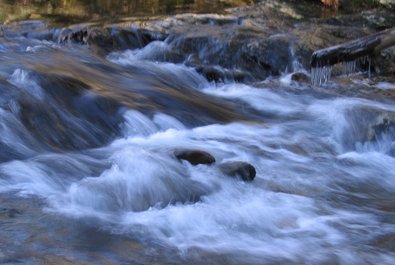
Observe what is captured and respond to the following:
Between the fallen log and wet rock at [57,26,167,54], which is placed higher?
the fallen log

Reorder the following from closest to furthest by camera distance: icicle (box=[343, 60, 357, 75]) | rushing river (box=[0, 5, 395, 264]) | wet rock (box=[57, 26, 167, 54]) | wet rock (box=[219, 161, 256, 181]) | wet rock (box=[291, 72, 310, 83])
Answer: rushing river (box=[0, 5, 395, 264]) < wet rock (box=[219, 161, 256, 181]) < wet rock (box=[291, 72, 310, 83]) < icicle (box=[343, 60, 357, 75]) < wet rock (box=[57, 26, 167, 54])

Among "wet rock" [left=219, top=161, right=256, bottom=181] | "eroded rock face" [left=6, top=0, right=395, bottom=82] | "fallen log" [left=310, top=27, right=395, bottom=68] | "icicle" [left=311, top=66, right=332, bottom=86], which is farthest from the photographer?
"eroded rock face" [left=6, top=0, right=395, bottom=82]

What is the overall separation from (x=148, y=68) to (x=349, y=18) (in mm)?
6199

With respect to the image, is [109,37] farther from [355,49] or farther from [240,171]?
[240,171]

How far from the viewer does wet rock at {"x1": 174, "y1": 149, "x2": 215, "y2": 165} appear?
478 cm

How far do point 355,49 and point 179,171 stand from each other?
3.78m

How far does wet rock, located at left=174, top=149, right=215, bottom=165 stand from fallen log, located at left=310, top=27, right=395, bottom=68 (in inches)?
127

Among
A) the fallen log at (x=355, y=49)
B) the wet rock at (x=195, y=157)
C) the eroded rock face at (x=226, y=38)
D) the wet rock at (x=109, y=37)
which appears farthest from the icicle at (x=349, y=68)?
the wet rock at (x=195, y=157)

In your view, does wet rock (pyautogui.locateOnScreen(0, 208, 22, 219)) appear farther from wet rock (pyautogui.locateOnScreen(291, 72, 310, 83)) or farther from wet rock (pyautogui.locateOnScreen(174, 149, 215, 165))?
wet rock (pyautogui.locateOnScreen(291, 72, 310, 83))

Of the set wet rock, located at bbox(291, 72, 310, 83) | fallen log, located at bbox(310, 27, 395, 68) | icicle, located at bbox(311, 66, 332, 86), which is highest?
fallen log, located at bbox(310, 27, 395, 68)

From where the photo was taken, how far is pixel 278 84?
9000mm

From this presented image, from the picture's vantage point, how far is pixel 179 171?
4555mm

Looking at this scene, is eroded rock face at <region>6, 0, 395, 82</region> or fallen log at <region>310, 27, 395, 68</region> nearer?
fallen log at <region>310, 27, 395, 68</region>

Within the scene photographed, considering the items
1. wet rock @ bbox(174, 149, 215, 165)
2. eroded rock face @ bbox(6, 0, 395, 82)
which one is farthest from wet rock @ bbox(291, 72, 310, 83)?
wet rock @ bbox(174, 149, 215, 165)
